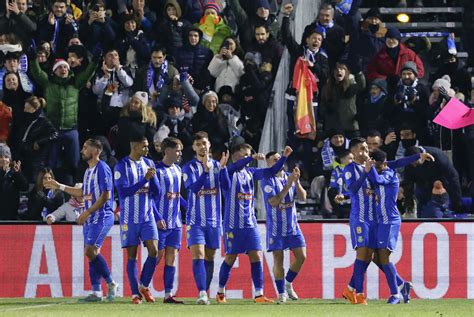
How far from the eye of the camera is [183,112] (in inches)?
981

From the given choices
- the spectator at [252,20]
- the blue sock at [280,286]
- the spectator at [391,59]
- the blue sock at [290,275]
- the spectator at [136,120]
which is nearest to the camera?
the blue sock at [280,286]

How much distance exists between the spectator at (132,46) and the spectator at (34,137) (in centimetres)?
186

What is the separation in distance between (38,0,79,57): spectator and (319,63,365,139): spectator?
455 cm

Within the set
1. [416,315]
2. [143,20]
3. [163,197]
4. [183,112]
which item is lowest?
[416,315]

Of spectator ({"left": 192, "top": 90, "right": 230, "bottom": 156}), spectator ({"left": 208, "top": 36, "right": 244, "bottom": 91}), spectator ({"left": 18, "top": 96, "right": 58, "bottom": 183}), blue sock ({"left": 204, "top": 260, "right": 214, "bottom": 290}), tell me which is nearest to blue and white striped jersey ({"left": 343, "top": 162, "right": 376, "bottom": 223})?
blue sock ({"left": 204, "top": 260, "right": 214, "bottom": 290})

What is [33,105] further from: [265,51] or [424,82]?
[424,82]

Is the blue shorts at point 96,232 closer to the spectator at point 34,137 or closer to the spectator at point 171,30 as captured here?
the spectator at point 34,137

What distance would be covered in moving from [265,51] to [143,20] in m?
2.33

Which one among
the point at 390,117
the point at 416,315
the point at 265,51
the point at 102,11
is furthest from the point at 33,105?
the point at 416,315

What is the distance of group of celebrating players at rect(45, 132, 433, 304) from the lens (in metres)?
20.2

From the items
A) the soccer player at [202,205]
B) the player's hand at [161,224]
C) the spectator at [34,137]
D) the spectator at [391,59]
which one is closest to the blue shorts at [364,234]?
the soccer player at [202,205]

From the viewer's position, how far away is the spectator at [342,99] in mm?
24719

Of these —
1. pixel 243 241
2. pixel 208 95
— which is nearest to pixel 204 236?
pixel 243 241

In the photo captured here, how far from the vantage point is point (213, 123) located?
24531 millimetres
